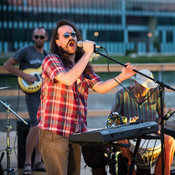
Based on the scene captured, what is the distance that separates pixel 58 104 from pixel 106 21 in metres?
106

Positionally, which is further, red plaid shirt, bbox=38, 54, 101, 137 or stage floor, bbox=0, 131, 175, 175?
stage floor, bbox=0, 131, 175, 175

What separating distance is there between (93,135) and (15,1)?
10083cm

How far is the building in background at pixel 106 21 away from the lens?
98.2m

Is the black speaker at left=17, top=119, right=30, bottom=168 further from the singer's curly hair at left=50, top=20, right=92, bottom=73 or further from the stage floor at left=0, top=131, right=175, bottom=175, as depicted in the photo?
the singer's curly hair at left=50, top=20, right=92, bottom=73

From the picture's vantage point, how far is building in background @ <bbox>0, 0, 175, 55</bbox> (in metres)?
98.2

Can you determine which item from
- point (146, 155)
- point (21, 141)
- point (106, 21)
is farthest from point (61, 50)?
point (106, 21)

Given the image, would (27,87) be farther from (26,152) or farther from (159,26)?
(159,26)

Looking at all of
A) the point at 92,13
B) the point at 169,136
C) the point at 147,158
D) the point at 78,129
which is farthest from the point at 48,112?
the point at 92,13

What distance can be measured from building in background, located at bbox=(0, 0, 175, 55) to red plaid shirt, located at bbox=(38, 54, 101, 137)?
9634cm

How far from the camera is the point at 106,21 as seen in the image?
106938 millimetres

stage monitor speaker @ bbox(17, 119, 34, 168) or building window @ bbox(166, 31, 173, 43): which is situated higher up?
building window @ bbox(166, 31, 173, 43)

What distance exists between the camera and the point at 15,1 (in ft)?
326

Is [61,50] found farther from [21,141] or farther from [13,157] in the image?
[13,157]

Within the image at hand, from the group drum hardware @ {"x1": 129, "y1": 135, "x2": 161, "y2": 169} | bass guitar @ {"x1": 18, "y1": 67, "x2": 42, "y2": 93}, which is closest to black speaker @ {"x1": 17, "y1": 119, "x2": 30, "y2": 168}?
bass guitar @ {"x1": 18, "y1": 67, "x2": 42, "y2": 93}
